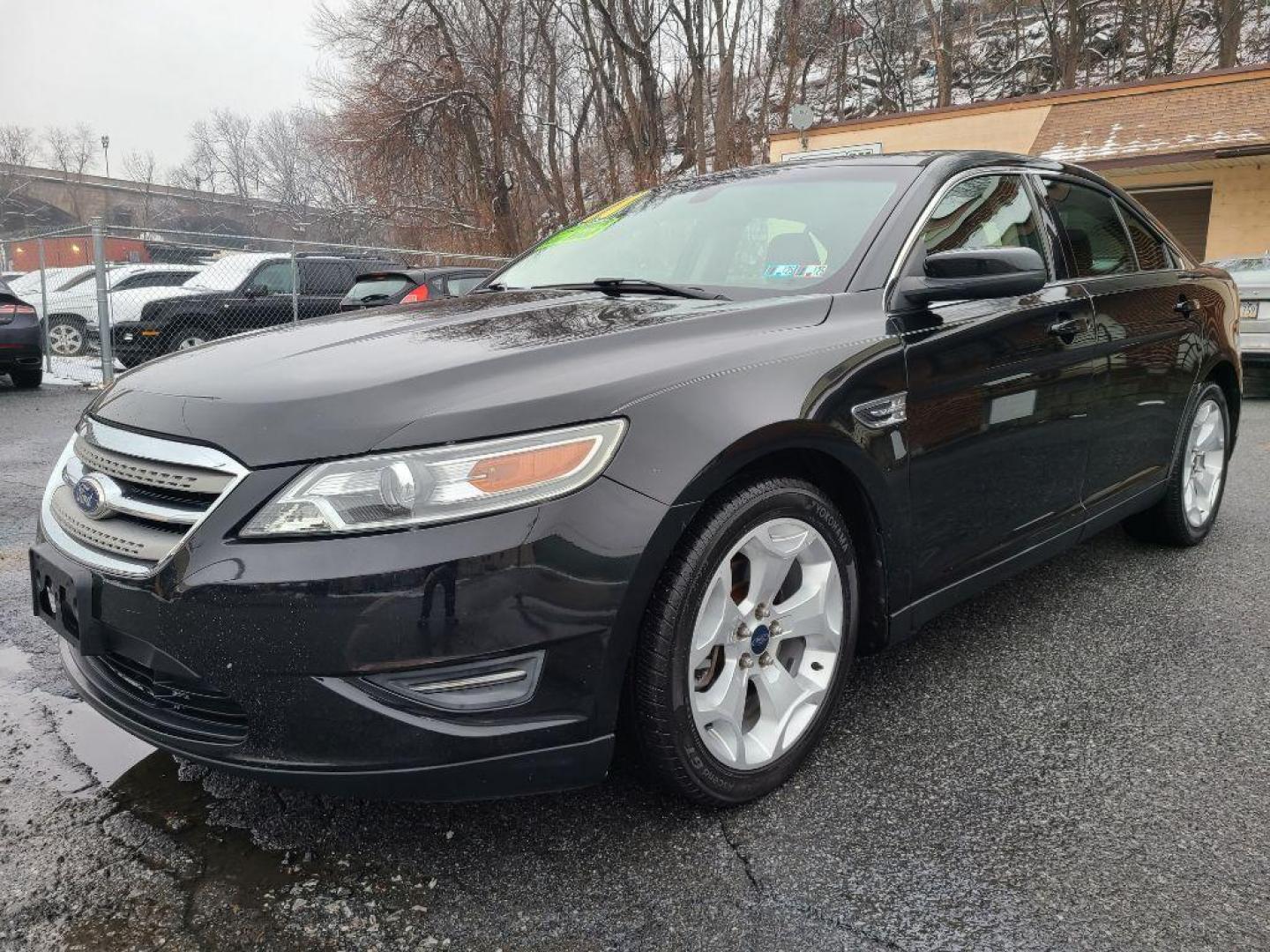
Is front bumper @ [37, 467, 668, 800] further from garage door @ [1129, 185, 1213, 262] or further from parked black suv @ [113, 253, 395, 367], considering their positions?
garage door @ [1129, 185, 1213, 262]

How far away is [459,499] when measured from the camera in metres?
1.69

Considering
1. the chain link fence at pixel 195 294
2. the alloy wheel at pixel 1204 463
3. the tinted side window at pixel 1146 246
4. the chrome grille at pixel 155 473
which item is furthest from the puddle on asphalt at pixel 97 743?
the chain link fence at pixel 195 294

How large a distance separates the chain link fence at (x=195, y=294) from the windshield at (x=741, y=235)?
6240mm

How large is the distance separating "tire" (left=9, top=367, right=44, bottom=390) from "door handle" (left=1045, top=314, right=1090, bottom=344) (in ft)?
36.7

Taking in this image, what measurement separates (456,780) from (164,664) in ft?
1.96

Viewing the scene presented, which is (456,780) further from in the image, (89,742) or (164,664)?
(89,742)

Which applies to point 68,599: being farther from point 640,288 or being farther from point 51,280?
point 51,280

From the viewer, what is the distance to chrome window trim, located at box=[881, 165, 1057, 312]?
2532 millimetres

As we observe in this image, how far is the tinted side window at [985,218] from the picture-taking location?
2.78m

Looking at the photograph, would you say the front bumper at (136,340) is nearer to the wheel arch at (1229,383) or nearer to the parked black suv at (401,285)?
the parked black suv at (401,285)

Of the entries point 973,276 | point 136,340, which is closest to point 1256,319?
point 973,276

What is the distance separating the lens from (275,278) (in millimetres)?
12078

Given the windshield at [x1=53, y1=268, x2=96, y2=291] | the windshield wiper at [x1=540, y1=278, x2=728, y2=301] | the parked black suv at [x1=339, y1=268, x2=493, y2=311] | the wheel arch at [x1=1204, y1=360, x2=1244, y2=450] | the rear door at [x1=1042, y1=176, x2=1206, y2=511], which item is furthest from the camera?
the windshield at [x1=53, y1=268, x2=96, y2=291]

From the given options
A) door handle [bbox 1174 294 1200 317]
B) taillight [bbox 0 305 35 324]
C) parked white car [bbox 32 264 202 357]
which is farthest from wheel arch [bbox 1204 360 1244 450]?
parked white car [bbox 32 264 202 357]
